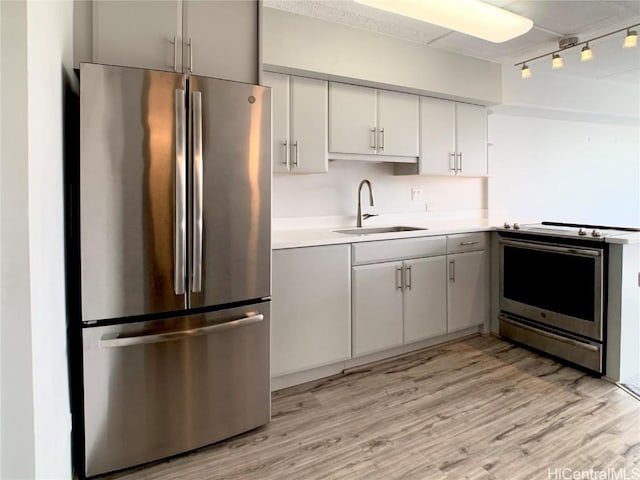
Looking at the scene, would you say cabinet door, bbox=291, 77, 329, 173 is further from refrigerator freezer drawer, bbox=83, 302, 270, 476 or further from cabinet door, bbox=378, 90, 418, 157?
refrigerator freezer drawer, bbox=83, 302, 270, 476

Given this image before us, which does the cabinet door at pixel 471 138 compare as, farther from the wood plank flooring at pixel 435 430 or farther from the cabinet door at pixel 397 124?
the wood plank flooring at pixel 435 430

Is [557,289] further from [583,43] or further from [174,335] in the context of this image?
[174,335]

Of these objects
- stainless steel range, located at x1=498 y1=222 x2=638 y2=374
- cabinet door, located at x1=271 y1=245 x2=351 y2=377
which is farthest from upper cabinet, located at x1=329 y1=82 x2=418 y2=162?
stainless steel range, located at x1=498 y1=222 x2=638 y2=374

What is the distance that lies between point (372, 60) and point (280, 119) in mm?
852

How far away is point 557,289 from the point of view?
2.84 meters

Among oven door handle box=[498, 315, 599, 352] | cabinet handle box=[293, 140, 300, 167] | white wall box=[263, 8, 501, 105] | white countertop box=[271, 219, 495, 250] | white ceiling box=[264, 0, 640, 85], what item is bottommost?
oven door handle box=[498, 315, 599, 352]

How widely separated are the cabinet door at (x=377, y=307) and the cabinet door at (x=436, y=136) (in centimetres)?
105

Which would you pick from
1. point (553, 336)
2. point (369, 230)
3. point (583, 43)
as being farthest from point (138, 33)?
point (553, 336)

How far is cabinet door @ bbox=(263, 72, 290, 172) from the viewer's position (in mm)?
2668

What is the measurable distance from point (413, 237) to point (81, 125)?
85.0 inches

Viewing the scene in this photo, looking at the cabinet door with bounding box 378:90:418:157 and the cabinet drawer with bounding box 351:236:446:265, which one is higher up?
the cabinet door with bounding box 378:90:418:157

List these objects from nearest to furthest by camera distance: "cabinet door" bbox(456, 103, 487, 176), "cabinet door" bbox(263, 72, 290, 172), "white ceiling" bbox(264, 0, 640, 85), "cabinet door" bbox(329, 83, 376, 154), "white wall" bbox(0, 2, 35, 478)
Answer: "white wall" bbox(0, 2, 35, 478) → "white ceiling" bbox(264, 0, 640, 85) → "cabinet door" bbox(263, 72, 290, 172) → "cabinet door" bbox(329, 83, 376, 154) → "cabinet door" bbox(456, 103, 487, 176)

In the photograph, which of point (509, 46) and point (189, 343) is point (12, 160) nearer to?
point (189, 343)

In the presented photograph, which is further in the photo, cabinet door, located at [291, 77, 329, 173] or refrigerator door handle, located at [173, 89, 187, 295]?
cabinet door, located at [291, 77, 329, 173]
